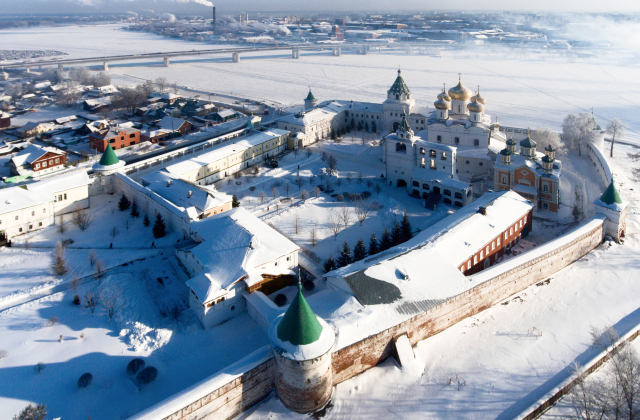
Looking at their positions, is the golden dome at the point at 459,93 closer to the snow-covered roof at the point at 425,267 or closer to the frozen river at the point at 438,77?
the frozen river at the point at 438,77

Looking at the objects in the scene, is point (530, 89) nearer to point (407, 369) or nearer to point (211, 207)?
point (211, 207)

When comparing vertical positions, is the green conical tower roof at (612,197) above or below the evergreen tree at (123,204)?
above

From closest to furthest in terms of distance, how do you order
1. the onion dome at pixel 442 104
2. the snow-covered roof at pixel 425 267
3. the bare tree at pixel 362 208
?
the snow-covered roof at pixel 425 267
the bare tree at pixel 362 208
the onion dome at pixel 442 104

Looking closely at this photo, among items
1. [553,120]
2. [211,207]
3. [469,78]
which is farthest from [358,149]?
[469,78]

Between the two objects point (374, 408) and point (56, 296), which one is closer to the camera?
point (374, 408)

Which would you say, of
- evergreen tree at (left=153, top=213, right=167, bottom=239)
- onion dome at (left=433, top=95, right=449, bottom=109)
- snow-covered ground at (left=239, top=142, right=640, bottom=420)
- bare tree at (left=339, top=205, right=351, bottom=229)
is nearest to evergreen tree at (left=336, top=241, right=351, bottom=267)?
bare tree at (left=339, top=205, right=351, bottom=229)

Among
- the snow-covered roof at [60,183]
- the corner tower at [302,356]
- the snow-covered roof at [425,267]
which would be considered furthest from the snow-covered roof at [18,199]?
the corner tower at [302,356]
